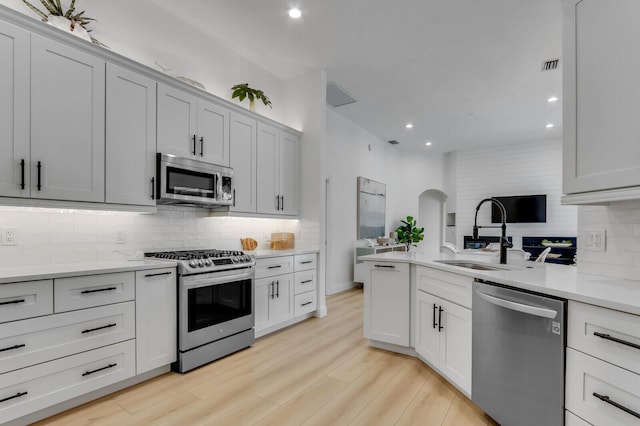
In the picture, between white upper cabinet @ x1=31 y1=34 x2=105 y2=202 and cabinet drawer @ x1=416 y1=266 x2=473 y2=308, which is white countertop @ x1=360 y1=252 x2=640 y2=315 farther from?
white upper cabinet @ x1=31 y1=34 x2=105 y2=202

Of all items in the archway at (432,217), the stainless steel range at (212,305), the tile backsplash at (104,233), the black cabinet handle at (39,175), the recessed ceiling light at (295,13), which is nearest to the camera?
the black cabinet handle at (39,175)

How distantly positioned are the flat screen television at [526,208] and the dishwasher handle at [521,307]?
6.72 metres

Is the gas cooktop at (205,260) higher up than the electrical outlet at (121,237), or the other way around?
the electrical outlet at (121,237)

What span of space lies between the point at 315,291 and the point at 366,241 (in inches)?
104

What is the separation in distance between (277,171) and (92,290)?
241cm

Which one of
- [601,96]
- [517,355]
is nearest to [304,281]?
[517,355]

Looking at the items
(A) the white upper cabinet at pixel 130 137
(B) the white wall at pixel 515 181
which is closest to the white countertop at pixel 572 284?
(A) the white upper cabinet at pixel 130 137

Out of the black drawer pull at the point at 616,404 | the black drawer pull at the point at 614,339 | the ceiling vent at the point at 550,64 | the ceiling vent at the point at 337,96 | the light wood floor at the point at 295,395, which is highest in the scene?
the ceiling vent at the point at 550,64

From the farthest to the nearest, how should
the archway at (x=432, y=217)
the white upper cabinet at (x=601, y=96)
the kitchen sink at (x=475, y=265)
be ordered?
the archway at (x=432, y=217) < the kitchen sink at (x=475, y=265) < the white upper cabinet at (x=601, y=96)

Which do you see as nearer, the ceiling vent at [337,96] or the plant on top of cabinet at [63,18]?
the plant on top of cabinet at [63,18]

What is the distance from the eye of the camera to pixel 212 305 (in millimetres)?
2869

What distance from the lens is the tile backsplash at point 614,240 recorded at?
178 cm

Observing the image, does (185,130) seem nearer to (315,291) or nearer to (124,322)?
(124,322)

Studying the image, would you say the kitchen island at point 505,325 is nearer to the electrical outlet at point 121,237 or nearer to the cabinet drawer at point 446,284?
the cabinet drawer at point 446,284
